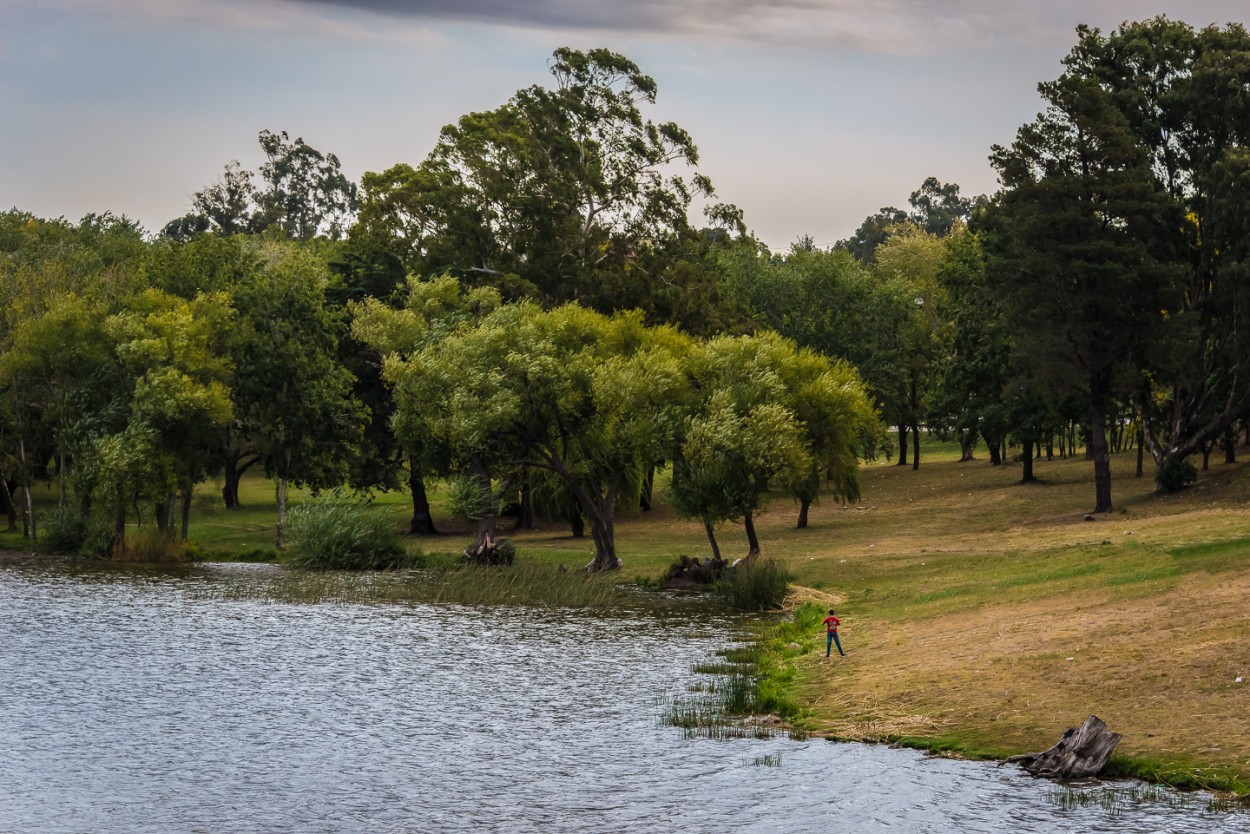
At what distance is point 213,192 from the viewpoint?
624 ft

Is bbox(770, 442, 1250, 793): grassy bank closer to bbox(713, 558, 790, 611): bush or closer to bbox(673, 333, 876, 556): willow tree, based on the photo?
bbox(713, 558, 790, 611): bush

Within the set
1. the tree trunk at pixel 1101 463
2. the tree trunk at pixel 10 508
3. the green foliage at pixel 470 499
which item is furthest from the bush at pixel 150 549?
the tree trunk at pixel 1101 463

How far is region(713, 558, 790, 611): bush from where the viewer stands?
1993 inches

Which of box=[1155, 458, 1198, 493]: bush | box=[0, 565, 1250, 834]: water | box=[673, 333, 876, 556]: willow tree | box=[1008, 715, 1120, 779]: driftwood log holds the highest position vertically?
box=[673, 333, 876, 556]: willow tree

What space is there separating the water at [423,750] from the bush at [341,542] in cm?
1952

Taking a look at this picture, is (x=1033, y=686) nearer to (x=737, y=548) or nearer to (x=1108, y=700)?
(x=1108, y=700)

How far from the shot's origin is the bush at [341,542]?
214 ft

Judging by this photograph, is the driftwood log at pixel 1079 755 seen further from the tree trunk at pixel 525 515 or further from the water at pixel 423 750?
Result: the tree trunk at pixel 525 515

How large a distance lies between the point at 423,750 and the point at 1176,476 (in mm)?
54185

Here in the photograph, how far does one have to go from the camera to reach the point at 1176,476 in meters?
71.0

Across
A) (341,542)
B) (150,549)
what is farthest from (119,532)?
(341,542)

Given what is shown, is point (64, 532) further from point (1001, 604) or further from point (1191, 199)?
point (1191, 199)

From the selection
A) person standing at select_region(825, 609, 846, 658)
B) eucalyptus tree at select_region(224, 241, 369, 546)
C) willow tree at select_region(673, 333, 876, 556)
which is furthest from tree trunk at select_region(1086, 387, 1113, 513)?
eucalyptus tree at select_region(224, 241, 369, 546)

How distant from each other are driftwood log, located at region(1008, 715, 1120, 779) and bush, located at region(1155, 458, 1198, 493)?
50059 millimetres
